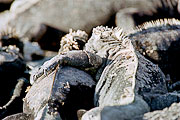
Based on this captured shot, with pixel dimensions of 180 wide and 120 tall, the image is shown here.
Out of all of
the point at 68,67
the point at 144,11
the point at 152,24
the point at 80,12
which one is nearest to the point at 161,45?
the point at 152,24

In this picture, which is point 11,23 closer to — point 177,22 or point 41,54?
point 41,54

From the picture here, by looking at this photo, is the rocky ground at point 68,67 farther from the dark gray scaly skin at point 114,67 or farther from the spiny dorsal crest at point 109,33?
the spiny dorsal crest at point 109,33

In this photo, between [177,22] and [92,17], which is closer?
[177,22]

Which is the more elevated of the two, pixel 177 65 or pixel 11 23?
pixel 11 23

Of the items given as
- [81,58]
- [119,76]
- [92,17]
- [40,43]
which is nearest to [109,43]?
[81,58]

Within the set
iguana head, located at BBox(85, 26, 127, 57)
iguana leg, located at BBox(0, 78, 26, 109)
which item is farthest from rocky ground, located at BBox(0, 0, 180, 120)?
iguana head, located at BBox(85, 26, 127, 57)

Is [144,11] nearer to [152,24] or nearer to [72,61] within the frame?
[152,24]

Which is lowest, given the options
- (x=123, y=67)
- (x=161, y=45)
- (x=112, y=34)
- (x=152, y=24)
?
(x=123, y=67)

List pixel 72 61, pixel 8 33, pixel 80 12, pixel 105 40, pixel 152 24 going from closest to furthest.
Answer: pixel 72 61
pixel 105 40
pixel 152 24
pixel 80 12
pixel 8 33
